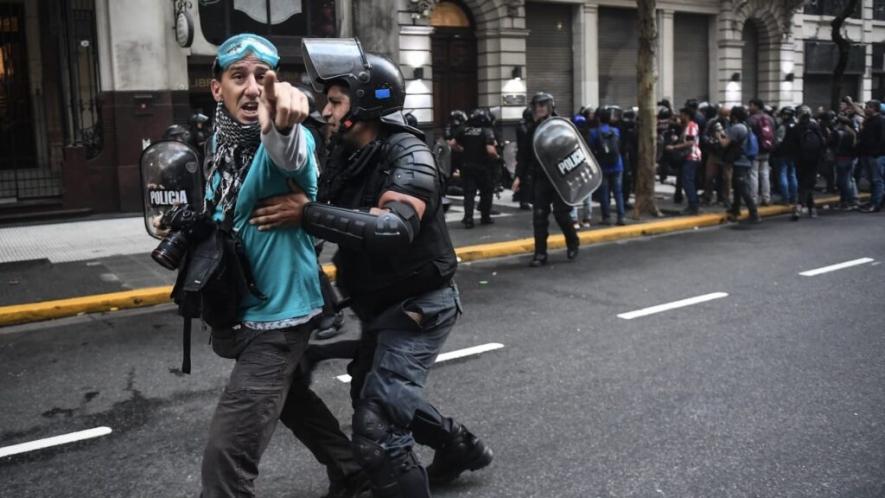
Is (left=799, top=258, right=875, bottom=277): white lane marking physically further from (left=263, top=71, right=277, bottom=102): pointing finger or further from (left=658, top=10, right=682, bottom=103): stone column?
(left=658, top=10, right=682, bottom=103): stone column

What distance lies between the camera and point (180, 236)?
2980mm

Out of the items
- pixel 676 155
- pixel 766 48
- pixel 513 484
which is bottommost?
pixel 513 484

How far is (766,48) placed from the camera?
92.8 ft

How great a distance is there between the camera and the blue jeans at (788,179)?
49.6ft

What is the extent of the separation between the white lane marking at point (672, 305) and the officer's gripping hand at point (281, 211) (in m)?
4.76

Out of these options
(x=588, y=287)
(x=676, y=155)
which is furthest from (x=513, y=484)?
(x=676, y=155)

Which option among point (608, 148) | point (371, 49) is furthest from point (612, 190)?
point (371, 49)

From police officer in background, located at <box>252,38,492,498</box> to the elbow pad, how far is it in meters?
0.04

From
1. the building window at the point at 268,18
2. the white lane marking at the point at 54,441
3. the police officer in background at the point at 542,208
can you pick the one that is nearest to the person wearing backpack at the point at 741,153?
the police officer in background at the point at 542,208

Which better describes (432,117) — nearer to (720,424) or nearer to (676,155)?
(676,155)

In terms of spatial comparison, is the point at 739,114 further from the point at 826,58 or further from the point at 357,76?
the point at 826,58

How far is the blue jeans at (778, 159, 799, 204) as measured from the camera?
1512 cm

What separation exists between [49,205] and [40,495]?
39.2 ft

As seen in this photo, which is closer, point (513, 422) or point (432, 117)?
point (513, 422)
